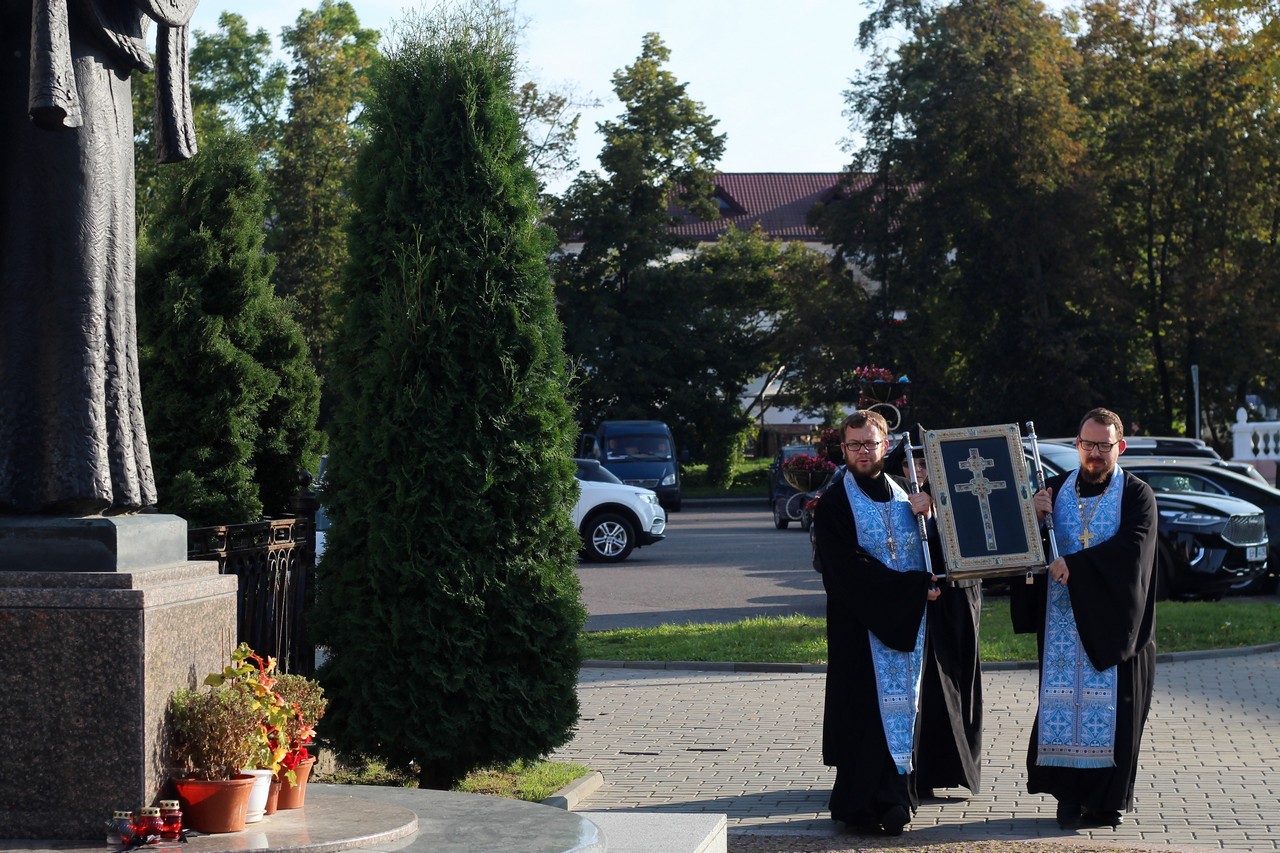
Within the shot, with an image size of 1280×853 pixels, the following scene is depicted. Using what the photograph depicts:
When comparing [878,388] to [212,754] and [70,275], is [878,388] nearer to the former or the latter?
[70,275]

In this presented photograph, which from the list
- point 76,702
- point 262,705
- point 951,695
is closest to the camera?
point 76,702

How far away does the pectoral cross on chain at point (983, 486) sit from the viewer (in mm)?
7609

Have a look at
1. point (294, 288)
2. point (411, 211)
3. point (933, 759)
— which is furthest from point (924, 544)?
point (294, 288)

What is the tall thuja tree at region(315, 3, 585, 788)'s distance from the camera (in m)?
7.37

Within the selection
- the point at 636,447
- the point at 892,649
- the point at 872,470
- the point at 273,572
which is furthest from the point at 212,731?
the point at 636,447

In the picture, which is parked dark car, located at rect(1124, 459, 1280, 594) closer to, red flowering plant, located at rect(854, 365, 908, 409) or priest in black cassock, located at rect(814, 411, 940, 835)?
red flowering plant, located at rect(854, 365, 908, 409)

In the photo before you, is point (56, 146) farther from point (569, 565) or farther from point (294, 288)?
point (294, 288)

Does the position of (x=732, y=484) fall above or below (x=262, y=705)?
below

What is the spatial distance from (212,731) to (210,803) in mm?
214

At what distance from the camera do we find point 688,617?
17.1 meters

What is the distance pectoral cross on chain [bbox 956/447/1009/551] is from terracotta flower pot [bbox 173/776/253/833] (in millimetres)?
4015

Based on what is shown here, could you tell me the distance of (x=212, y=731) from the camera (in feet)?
15.7

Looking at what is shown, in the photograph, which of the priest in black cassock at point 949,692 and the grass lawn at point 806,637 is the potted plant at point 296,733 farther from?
the grass lawn at point 806,637

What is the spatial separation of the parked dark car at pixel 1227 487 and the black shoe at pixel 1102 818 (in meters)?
12.2
